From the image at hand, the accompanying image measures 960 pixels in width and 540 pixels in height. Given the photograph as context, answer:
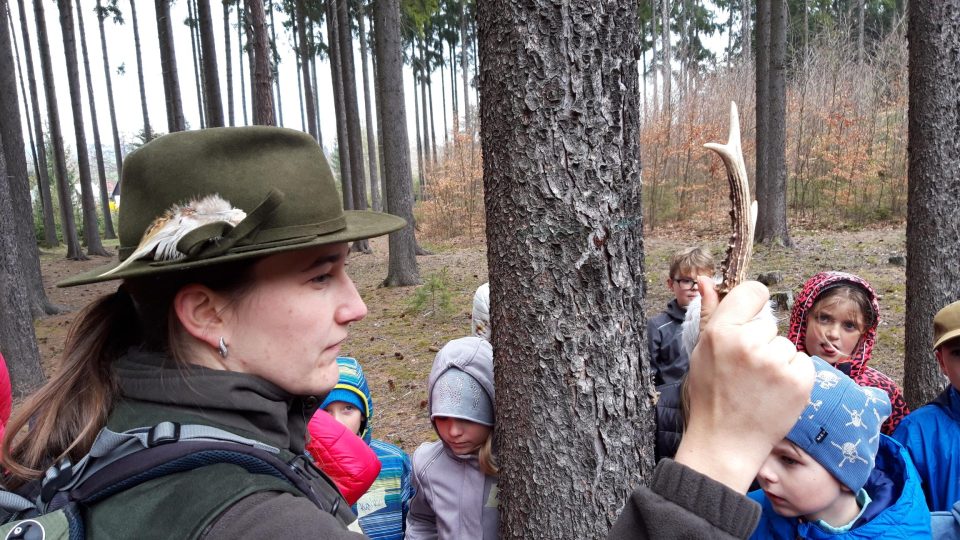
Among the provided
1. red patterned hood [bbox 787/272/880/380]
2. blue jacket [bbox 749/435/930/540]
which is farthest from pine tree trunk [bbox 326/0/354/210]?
blue jacket [bbox 749/435/930/540]

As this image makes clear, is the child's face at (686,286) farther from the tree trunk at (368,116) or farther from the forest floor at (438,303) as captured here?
the tree trunk at (368,116)

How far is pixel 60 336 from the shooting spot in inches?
371

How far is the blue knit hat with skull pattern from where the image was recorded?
69.4 inches

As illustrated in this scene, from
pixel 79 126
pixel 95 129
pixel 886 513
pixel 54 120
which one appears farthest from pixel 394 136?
pixel 95 129

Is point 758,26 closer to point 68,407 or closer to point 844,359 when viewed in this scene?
point 844,359

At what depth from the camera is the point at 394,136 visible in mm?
11195

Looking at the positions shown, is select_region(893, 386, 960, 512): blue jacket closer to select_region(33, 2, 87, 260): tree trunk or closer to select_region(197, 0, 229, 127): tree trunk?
select_region(197, 0, 229, 127): tree trunk

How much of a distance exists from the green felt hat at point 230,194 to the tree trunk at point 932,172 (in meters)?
3.65

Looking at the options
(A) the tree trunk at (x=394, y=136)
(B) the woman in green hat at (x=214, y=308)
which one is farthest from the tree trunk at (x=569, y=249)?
(A) the tree trunk at (x=394, y=136)

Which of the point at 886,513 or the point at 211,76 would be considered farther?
the point at 211,76

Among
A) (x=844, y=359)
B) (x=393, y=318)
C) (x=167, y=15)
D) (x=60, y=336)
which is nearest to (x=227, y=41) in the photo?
(x=167, y=15)

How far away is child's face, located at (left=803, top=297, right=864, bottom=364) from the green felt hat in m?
2.87

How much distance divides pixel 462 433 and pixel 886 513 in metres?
1.43

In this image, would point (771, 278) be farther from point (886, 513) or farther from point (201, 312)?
point (201, 312)
